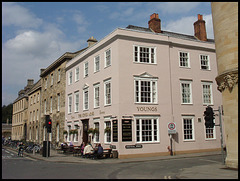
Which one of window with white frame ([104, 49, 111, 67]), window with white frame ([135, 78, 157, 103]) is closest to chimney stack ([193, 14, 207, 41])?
window with white frame ([135, 78, 157, 103])

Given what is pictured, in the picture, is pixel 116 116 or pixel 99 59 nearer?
pixel 116 116

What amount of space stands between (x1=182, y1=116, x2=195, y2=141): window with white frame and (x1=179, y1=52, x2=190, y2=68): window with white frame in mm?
5164

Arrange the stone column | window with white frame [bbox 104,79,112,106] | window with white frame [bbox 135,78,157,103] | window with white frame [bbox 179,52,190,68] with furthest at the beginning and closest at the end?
window with white frame [bbox 179,52,190,68]
window with white frame [bbox 104,79,112,106]
window with white frame [bbox 135,78,157,103]
the stone column

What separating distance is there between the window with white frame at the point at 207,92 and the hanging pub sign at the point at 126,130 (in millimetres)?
8731

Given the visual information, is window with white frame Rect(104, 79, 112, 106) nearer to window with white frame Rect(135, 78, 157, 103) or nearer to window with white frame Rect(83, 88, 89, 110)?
window with white frame Rect(135, 78, 157, 103)

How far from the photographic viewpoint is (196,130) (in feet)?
77.0

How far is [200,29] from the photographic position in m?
30.1

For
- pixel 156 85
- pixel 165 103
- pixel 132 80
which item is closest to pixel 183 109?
pixel 165 103

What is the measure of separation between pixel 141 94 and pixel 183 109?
4441mm

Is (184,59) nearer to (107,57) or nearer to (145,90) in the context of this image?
(145,90)

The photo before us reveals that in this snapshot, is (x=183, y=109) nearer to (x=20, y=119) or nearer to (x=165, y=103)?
(x=165, y=103)

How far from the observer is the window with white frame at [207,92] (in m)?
24.9

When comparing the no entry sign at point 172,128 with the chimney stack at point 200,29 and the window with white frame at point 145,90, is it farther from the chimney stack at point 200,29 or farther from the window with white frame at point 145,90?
the chimney stack at point 200,29

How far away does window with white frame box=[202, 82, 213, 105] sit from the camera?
2491 centimetres
